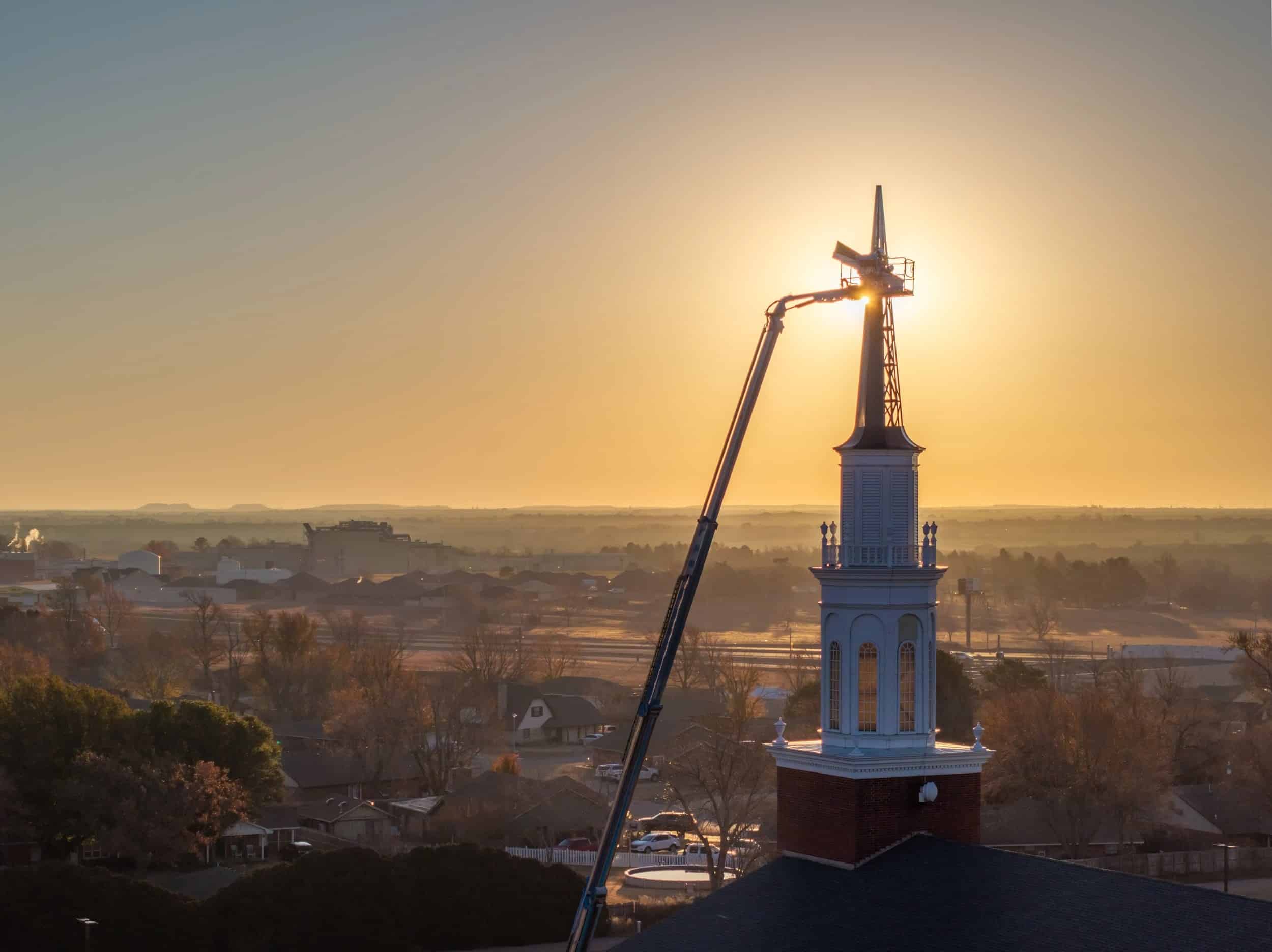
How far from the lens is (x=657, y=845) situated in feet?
247

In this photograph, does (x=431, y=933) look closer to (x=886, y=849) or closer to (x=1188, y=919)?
(x=886, y=849)

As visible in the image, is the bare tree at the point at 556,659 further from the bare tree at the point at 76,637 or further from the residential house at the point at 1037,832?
the residential house at the point at 1037,832

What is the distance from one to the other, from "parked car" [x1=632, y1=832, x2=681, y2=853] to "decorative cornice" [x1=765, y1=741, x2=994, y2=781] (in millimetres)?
43182

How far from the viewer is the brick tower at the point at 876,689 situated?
3195cm

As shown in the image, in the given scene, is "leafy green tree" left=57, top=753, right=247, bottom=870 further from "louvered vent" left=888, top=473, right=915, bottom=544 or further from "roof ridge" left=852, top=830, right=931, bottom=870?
"louvered vent" left=888, top=473, right=915, bottom=544

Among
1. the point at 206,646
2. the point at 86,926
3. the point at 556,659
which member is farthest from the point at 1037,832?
the point at 556,659

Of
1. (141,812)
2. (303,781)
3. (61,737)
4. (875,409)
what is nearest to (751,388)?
(875,409)

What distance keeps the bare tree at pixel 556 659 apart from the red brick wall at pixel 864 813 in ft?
325

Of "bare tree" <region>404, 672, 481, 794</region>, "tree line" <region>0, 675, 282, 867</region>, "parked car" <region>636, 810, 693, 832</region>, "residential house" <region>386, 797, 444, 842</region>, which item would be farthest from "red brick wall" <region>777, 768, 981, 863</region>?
"bare tree" <region>404, 672, 481, 794</region>

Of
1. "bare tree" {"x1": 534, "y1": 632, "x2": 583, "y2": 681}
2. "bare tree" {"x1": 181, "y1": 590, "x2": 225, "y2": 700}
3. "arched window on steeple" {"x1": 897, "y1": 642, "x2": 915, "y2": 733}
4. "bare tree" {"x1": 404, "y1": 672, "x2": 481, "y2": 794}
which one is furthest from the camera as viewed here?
"bare tree" {"x1": 534, "y1": 632, "x2": 583, "y2": 681}

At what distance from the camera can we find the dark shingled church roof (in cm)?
2578

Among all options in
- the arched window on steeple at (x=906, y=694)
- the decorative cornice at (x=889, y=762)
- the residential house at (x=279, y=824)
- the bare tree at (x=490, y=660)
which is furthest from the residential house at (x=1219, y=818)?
the bare tree at (x=490, y=660)

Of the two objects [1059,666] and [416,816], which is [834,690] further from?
[1059,666]

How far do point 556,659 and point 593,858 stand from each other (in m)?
90.6
